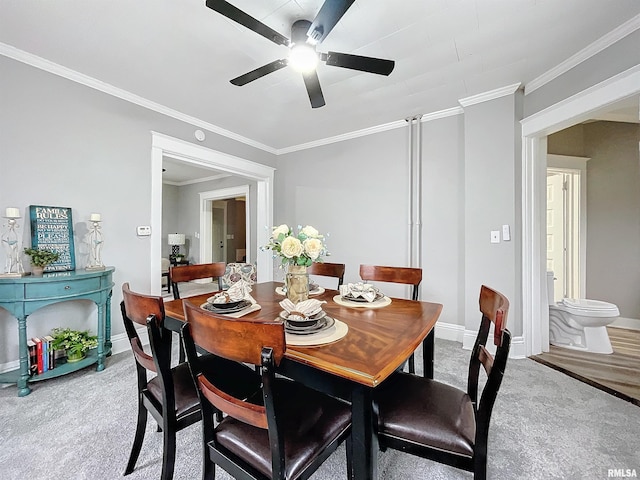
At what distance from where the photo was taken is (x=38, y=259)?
2.06 meters

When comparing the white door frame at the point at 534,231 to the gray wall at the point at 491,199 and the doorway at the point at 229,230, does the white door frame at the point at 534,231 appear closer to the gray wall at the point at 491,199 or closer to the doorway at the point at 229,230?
the gray wall at the point at 491,199

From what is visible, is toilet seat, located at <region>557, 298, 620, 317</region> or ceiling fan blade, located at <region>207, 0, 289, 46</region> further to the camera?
toilet seat, located at <region>557, 298, 620, 317</region>

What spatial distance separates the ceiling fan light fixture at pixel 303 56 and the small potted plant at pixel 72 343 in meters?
2.65

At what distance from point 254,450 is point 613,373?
9.70ft

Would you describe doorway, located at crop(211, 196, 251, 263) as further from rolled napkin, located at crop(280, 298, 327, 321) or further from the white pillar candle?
rolled napkin, located at crop(280, 298, 327, 321)

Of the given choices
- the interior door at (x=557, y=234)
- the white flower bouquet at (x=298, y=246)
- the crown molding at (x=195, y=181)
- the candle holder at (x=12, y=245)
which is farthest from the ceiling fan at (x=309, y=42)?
the crown molding at (x=195, y=181)

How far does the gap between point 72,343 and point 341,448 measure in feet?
7.32

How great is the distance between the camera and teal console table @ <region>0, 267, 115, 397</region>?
1887mm

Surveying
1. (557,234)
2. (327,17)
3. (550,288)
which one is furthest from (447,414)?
(557,234)

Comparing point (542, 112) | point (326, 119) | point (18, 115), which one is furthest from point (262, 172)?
point (542, 112)

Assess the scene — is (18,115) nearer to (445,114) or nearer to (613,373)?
(445,114)

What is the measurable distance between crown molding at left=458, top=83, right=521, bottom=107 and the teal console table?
3.63m

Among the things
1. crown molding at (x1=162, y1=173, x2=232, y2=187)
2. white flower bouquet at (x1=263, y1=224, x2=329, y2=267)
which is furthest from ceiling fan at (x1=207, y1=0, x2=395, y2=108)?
crown molding at (x1=162, y1=173, x2=232, y2=187)

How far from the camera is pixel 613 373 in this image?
2273 mm
